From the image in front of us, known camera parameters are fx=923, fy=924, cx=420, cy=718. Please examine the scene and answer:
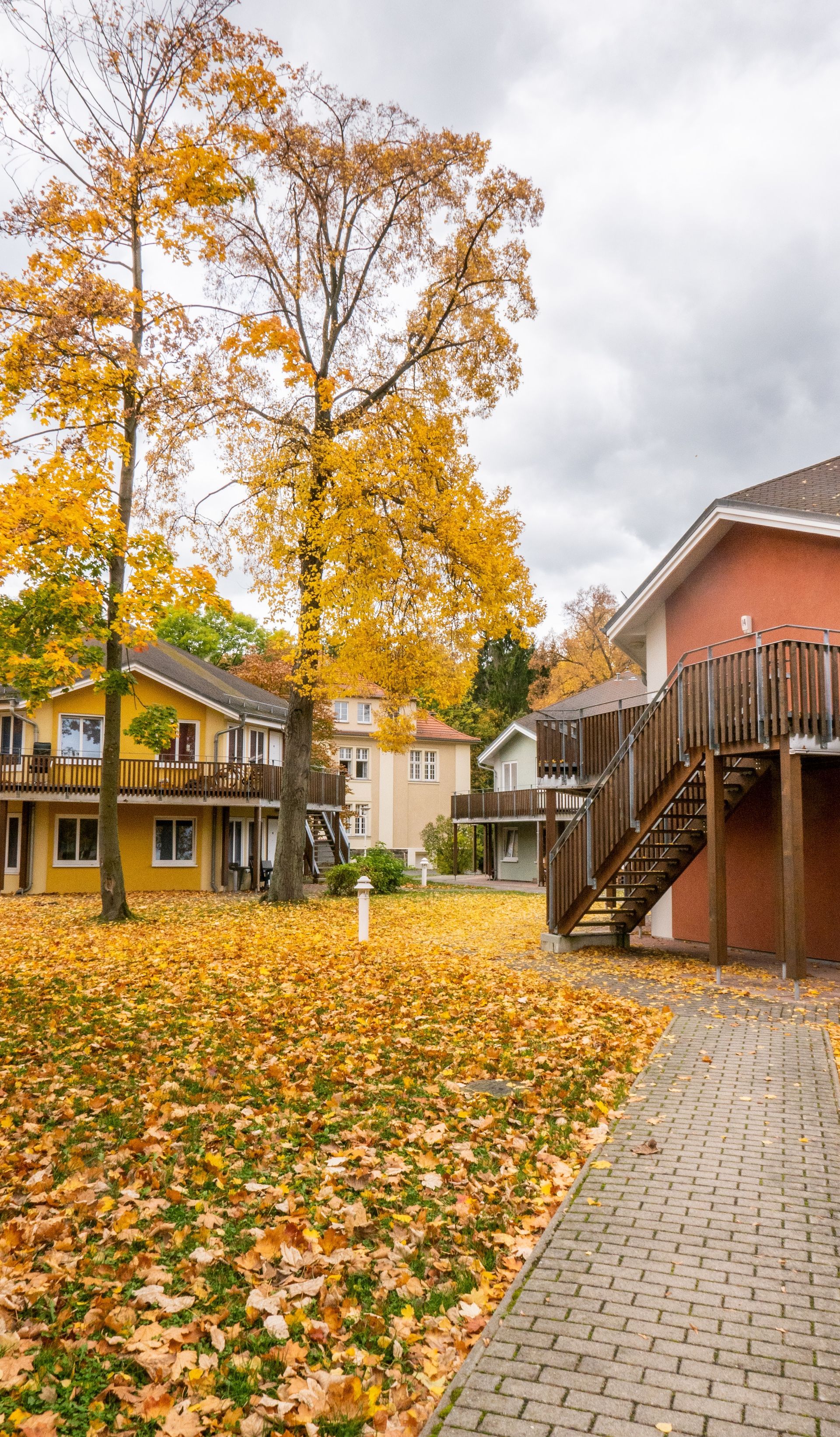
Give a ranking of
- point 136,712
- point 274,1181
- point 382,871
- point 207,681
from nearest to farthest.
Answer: point 274,1181 < point 382,871 < point 136,712 < point 207,681

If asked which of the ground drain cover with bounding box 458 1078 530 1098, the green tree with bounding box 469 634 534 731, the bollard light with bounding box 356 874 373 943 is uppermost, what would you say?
the green tree with bounding box 469 634 534 731

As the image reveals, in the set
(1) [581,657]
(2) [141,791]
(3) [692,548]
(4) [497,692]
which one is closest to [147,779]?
(2) [141,791]

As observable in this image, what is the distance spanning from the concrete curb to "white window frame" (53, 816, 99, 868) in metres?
25.6

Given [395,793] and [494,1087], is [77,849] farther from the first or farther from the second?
[494,1087]

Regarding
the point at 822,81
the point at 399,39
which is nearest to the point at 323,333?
the point at 399,39

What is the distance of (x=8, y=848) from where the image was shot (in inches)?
1116

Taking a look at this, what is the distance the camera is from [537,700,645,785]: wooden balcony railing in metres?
18.3

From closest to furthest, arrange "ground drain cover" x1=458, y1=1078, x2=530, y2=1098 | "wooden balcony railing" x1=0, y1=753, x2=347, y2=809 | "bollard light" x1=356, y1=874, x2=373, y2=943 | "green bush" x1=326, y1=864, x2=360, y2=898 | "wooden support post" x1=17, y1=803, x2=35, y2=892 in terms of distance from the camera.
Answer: "ground drain cover" x1=458, y1=1078, x2=530, y2=1098 < "bollard light" x1=356, y1=874, x2=373, y2=943 < "green bush" x1=326, y1=864, x2=360, y2=898 < "wooden balcony railing" x1=0, y1=753, x2=347, y2=809 < "wooden support post" x1=17, y1=803, x2=35, y2=892

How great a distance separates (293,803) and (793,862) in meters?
12.8

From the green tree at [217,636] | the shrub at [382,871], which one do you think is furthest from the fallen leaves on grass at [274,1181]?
the green tree at [217,636]

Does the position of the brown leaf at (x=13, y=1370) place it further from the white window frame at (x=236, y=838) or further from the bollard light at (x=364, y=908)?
the white window frame at (x=236, y=838)

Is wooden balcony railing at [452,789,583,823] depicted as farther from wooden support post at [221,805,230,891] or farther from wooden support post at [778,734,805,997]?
wooden support post at [778,734,805,997]

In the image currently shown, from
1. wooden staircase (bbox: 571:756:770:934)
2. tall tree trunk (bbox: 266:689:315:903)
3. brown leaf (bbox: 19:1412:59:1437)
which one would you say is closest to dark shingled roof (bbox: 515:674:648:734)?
tall tree trunk (bbox: 266:689:315:903)

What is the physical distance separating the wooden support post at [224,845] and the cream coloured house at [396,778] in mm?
15522
